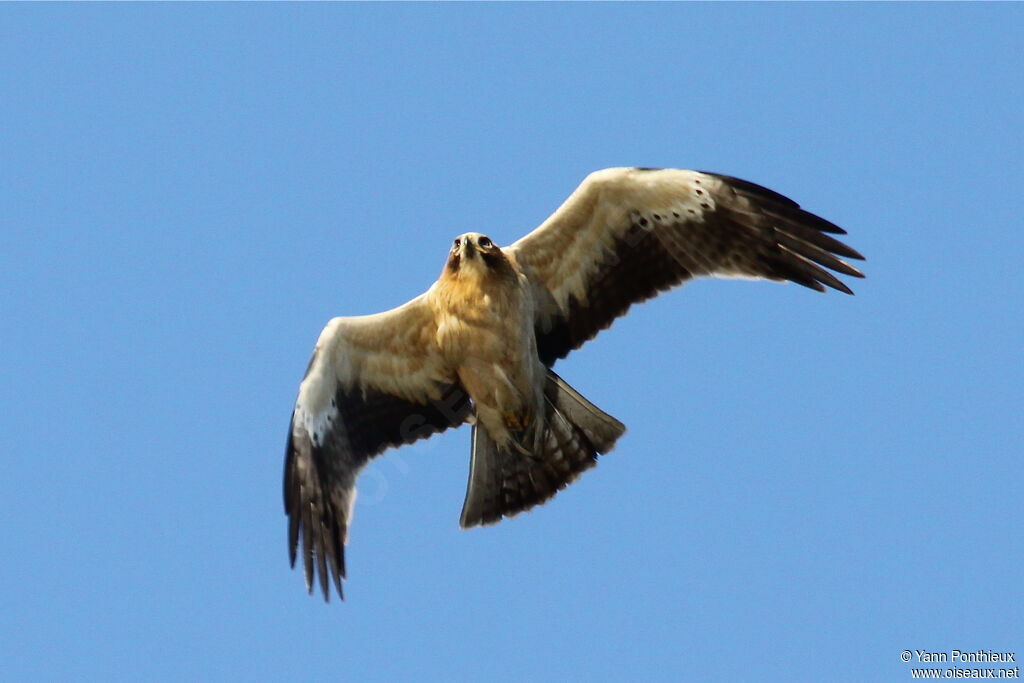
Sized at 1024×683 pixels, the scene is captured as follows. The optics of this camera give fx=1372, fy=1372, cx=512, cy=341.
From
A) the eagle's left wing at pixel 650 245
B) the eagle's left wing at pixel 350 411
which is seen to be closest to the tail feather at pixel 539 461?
the eagle's left wing at pixel 350 411

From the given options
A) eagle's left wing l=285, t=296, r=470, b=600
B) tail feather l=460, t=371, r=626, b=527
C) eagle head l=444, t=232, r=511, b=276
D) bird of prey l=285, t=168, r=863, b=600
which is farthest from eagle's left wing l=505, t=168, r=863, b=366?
eagle's left wing l=285, t=296, r=470, b=600

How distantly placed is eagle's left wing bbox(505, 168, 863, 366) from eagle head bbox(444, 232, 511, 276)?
315 millimetres

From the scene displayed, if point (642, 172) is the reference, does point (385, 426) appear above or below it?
below

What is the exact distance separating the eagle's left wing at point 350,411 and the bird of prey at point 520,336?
0.01 metres

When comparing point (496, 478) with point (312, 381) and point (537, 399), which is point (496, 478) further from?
point (312, 381)

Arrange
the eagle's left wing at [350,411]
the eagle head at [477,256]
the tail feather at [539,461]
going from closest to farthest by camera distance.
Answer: the eagle head at [477,256] < the eagle's left wing at [350,411] < the tail feather at [539,461]

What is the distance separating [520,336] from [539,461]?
1241 millimetres

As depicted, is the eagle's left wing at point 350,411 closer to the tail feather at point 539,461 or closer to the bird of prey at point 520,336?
the bird of prey at point 520,336

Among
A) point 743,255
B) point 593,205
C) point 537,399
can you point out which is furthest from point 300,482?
point 743,255

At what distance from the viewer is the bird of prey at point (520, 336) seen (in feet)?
34.8

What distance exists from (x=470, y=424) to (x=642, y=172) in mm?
2497

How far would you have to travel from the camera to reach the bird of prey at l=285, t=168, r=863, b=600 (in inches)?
417

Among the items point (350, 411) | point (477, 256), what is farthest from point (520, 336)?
point (350, 411)

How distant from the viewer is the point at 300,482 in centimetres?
1105
